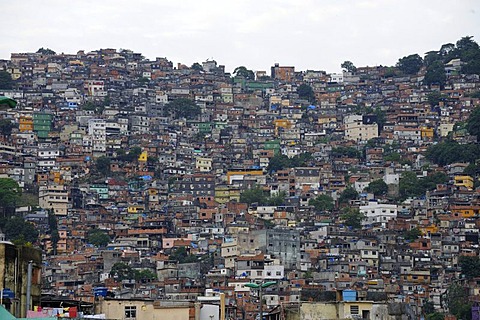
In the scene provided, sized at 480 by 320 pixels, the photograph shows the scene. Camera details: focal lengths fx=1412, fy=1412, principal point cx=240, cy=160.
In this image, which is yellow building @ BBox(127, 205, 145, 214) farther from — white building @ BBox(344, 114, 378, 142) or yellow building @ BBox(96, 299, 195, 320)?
yellow building @ BBox(96, 299, 195, 320)

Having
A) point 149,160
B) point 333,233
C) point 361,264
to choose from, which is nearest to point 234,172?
point 149,160

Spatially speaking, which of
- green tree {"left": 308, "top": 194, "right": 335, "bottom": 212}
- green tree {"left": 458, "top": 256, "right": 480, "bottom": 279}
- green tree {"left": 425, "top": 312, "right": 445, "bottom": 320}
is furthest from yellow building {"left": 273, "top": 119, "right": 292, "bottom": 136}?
green tree {"left": 425, "top": 312, "right": 445, "bottom": 320}

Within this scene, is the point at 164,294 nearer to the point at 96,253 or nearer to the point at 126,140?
the point at 96,253

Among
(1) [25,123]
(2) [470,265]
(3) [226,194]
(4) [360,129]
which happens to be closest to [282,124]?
(4) [360,129]

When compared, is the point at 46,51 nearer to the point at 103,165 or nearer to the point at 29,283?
the point at 103,165

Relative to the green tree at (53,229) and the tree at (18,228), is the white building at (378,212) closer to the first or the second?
the green tree at (53,229)
